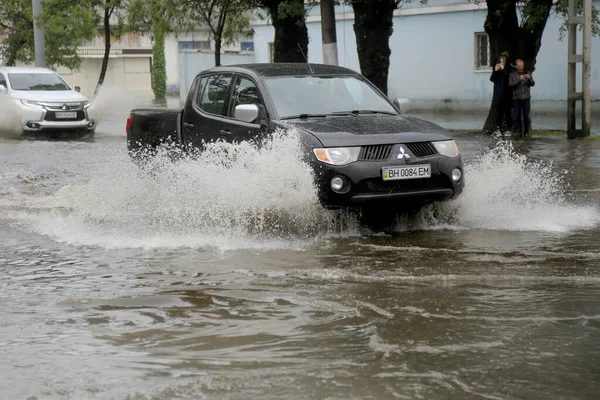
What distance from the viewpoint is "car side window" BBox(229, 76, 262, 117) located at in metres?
9.87

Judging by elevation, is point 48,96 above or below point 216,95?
below

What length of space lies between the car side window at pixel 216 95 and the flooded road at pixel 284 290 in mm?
804

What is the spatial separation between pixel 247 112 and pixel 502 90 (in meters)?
12.0

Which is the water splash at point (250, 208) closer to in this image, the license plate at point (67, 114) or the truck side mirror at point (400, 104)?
the truck side mirror at point (400, 104)

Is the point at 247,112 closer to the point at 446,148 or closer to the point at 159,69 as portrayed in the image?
the point at 446,148

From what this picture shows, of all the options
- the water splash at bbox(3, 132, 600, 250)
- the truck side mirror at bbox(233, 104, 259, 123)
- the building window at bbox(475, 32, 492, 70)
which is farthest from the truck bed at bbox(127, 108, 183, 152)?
the building window at bbox(475, 32, 492, 70)

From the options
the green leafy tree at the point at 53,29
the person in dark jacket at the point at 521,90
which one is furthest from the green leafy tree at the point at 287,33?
the green leafy tree at the point at 53,29

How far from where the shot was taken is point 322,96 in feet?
32.4

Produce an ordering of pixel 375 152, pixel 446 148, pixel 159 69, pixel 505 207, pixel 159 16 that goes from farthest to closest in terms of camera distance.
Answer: pixel 159 69, pixel 159 16, pixel 505 207, pixel 446 148, pixel 375 152

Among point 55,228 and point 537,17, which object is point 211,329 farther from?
point 537,17

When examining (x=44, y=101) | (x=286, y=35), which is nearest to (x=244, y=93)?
(x=286, y=35)

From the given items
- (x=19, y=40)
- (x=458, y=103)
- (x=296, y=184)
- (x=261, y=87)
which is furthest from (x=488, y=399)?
(x=19, y=40)

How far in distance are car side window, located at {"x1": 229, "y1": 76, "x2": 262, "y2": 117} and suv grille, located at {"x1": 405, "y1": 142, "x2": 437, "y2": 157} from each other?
1.72 m

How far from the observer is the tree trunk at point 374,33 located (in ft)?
68.4
